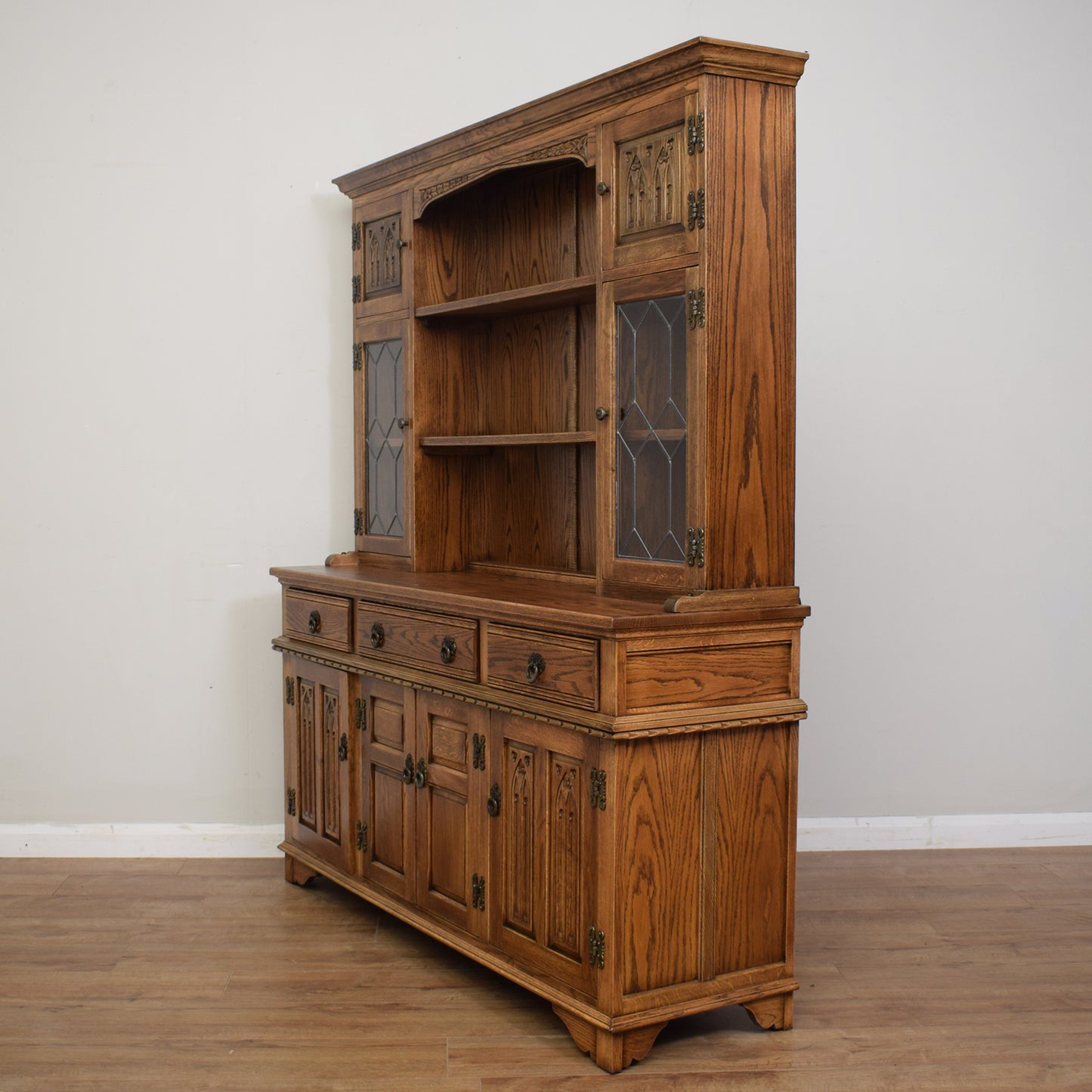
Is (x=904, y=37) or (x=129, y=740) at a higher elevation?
(x=904, y=37)

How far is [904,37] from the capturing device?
438 cm

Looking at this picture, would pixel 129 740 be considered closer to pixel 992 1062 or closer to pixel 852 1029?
pixel 852 1029

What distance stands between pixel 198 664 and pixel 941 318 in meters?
2.89

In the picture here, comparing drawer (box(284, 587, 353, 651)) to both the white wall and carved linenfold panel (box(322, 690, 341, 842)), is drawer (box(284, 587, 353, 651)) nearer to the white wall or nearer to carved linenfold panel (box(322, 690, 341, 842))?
carved linenfold panel (box(322, 690, 341, 842))

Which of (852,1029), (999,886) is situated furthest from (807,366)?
(852,1029)

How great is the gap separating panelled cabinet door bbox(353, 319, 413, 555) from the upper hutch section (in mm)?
12

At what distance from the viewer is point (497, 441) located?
3693 millimetres

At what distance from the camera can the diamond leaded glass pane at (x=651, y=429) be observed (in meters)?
2.99

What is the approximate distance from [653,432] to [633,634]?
0.55 meters

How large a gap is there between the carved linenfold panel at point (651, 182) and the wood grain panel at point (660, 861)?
4.02ft

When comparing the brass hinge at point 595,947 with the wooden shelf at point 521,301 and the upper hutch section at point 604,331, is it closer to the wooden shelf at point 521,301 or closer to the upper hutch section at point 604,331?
the upper hutch section at point 604,331

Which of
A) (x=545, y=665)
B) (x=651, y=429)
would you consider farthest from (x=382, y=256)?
(x=545, y=665)

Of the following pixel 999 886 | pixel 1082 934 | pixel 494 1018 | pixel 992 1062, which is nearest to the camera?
pixel 992 1062

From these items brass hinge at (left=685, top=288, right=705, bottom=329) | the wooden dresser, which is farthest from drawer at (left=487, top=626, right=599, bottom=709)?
brass hinge at (left=685, top=288, right=705, bottom=329)
